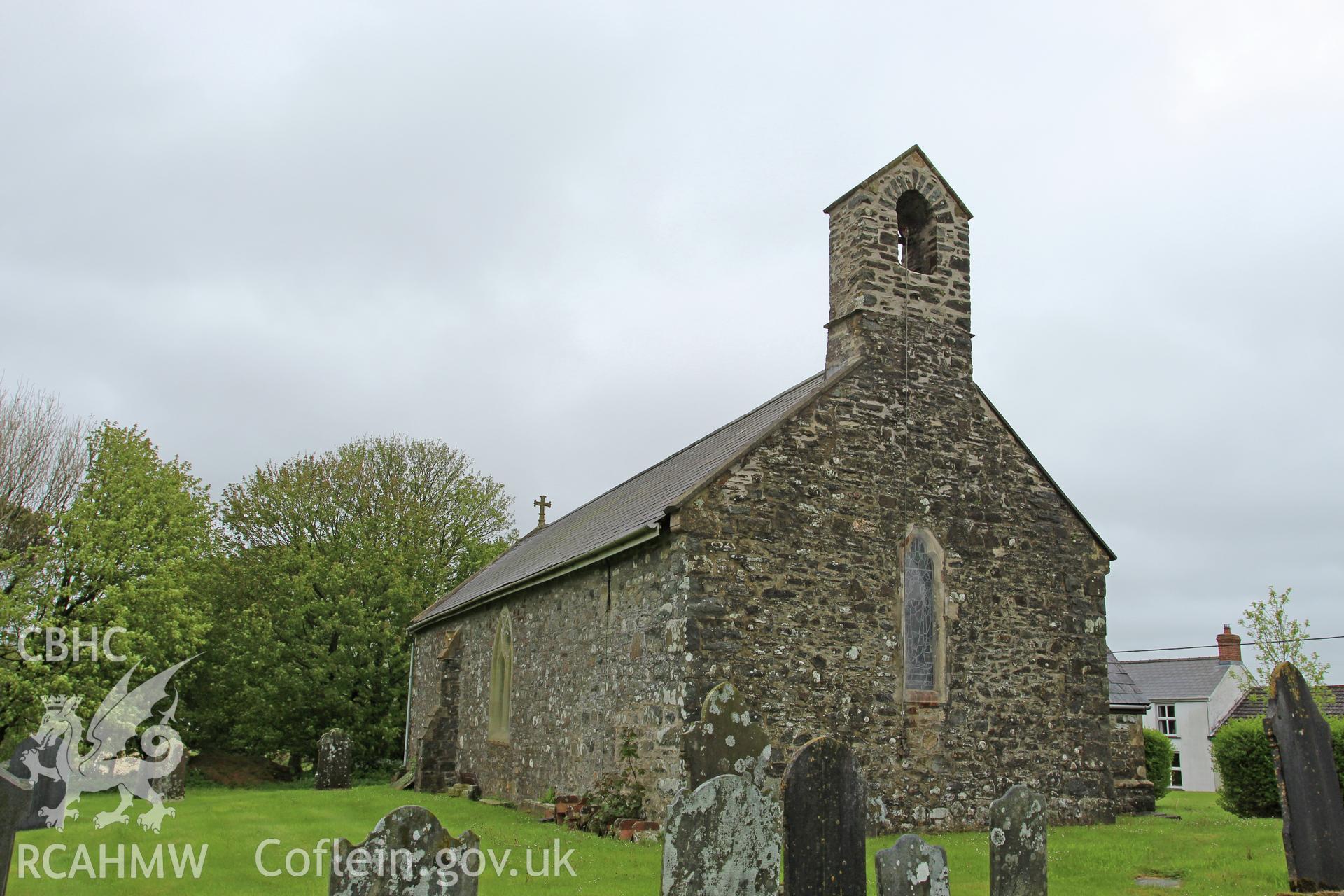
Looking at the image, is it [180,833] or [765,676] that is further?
[180,833]

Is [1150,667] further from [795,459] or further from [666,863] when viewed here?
[666,863]

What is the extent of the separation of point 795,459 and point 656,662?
10.9 ft

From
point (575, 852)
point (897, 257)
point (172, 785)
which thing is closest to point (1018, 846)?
point (575, 852)

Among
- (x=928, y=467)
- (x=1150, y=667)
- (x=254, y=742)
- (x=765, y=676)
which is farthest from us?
(x=1150, y=667)

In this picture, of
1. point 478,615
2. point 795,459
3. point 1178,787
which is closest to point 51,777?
point 478,615

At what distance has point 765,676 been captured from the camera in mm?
12297

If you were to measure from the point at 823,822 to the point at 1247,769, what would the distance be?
1455 centimetres

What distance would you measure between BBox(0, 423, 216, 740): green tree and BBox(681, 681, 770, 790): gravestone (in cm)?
1625

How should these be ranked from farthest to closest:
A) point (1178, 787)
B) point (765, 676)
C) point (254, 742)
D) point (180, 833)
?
point (1178, 787), point (254, 742), point (180, 833), point (765, 676)

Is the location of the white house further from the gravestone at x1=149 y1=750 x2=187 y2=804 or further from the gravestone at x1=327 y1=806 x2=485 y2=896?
the gravestone at x1=327 y1=806 x2=485 y2=896

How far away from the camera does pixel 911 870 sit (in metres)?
7.13

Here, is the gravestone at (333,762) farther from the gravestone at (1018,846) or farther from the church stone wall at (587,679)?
the gravestone at (1018,846)

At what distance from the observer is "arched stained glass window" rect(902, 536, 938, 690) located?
13438 millimetres

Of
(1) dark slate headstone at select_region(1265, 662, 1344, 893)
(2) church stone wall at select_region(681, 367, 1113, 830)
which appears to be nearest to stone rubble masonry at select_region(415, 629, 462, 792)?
(2) church stone wall at select_region(681, 367, 1113, 830)
